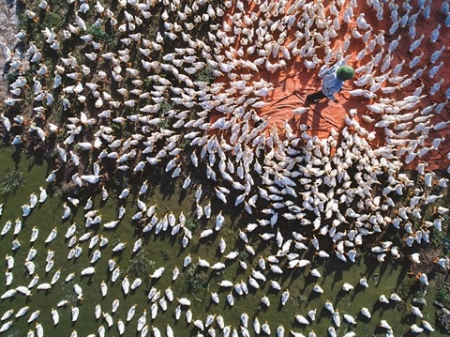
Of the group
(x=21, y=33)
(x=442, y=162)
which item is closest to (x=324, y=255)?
(x=442, y=162)

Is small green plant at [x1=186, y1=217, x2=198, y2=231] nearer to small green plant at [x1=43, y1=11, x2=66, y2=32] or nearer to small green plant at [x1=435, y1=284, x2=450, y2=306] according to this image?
small green plant at [x1=43, y1=11, x2=66, y2=32]

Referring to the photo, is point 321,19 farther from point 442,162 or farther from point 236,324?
point 236,324

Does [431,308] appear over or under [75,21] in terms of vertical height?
under

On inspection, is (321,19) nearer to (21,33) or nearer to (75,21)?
(75,21)

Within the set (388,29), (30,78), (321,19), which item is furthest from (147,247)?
(388,29)

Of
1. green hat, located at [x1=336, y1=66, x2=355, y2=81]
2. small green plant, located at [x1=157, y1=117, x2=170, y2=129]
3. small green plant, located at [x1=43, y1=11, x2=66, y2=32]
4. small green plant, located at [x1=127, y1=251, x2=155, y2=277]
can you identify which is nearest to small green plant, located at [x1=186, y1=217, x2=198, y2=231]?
small green plant, located at [x1=127, y1=251, x2=155, y2=277]

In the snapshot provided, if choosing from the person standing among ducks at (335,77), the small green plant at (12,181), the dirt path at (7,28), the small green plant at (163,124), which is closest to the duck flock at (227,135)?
the small green plant at (163,124)

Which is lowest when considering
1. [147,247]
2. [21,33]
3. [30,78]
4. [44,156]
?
[147,247]

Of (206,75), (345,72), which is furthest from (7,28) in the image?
(345,72)
